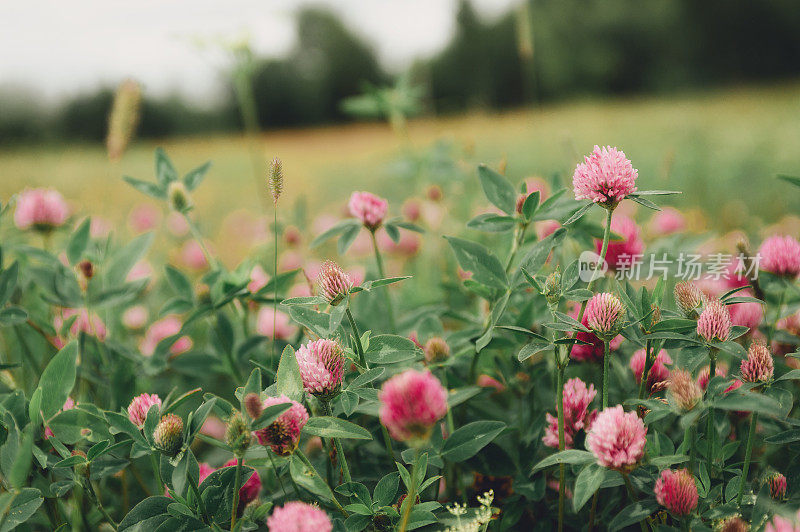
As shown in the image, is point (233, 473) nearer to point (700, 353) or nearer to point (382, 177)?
point (700, 353)

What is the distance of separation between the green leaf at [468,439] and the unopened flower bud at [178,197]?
441mm

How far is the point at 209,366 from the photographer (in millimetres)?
732

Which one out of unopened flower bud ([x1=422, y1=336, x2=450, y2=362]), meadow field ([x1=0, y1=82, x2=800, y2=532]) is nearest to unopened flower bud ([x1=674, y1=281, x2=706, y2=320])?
meadow field ([x1=0, y1=82, x2=800, y2=532])

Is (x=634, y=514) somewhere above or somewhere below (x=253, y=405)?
below

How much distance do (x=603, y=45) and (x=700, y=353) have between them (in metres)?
16.8

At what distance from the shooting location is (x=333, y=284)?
1.57 ft

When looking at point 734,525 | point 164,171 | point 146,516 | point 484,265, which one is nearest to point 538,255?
point 484,265

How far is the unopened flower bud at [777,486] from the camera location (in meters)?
0.45

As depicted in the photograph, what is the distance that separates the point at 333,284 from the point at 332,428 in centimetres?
12

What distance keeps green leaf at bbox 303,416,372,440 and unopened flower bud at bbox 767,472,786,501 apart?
0.32 m

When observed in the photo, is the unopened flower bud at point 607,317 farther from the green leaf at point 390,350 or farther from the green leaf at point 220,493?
the green leaf at point 220,493

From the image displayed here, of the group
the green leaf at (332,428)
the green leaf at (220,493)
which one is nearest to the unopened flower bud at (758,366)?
the green leaf at (332,428)

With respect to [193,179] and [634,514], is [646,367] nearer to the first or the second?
[634,514]

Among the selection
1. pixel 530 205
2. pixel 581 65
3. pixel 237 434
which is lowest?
pixel 237 434
